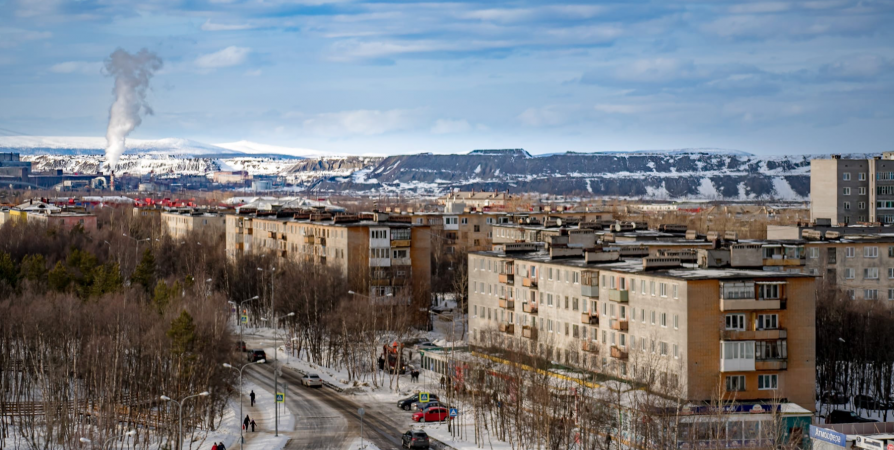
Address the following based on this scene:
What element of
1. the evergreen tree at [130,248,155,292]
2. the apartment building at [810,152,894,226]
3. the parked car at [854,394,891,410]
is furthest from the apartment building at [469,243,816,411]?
the apartment building at [810,152,894,226]

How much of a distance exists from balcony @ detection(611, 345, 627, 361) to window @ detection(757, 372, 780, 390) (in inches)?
246

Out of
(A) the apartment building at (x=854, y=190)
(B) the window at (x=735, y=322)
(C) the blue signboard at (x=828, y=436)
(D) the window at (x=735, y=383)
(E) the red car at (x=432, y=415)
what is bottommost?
(E) the red car at (x=432, y=415)

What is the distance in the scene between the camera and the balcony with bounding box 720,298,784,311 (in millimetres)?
48703

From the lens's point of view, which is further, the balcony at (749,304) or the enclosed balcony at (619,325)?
the enclosed balcony at (619,325)

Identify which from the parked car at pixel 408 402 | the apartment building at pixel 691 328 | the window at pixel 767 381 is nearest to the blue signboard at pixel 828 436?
the apartment building at pixel 691 328

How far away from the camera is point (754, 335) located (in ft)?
160

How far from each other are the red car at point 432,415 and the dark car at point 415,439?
522cm

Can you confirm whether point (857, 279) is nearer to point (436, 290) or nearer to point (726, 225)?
point (436, 290)

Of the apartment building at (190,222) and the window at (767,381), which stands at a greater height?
the apartment building at (190,222)

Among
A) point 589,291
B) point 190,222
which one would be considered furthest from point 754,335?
point 190,222

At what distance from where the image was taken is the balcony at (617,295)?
5328cm

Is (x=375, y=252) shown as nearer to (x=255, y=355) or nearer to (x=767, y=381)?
(x=255, y=355)

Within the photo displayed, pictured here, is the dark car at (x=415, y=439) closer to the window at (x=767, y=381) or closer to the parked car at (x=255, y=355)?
the window at (x=767, y=381)

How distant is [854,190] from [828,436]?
258 ft
